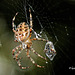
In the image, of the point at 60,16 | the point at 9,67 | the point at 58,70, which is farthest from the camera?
the point at 9,67

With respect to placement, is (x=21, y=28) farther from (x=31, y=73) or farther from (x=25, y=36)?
(x=31, y=73)

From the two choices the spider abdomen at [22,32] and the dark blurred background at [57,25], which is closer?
the spider abdomen at [22,32]

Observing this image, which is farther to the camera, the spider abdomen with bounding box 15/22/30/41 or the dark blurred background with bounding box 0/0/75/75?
the dark blurred background with bounding box 0/0/75/75

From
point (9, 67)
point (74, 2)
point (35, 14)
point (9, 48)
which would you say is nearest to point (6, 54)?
point (9, 48)

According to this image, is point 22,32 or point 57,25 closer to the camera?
point 22,32

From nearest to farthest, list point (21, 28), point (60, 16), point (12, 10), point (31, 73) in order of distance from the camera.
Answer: point (21, 28)
point (60, 16)
point (12, 10)
point (31, 73)

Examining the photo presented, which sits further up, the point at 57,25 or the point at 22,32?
the point at 22,32

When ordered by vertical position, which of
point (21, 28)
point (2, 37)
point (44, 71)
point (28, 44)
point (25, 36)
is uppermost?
point (21, 28)

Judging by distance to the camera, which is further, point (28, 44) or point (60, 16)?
point (60, 16)

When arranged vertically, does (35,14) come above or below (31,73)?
above
